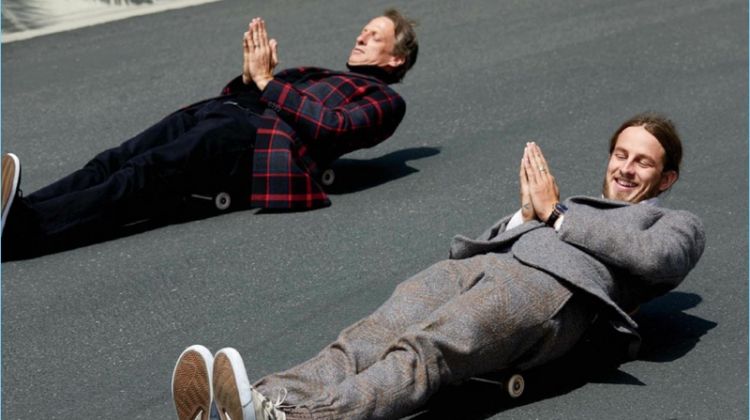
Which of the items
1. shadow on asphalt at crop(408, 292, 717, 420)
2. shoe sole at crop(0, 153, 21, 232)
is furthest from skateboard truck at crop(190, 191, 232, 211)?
shadow on asphalt at crop(408, 292, 717, 420)

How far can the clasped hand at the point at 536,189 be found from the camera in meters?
3.81

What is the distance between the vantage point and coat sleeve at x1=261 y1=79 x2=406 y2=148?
5.23 meters

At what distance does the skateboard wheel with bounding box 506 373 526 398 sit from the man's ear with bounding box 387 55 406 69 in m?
2.27

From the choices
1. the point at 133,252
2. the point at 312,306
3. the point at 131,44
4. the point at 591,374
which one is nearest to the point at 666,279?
the point at 591,374

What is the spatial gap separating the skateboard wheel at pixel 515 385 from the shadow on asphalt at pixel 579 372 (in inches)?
1.2

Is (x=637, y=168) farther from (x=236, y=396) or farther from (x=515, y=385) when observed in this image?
(x=236, y=396)

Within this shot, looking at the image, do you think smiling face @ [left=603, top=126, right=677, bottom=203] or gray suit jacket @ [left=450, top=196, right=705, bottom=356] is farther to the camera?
smiling face @ [left=603, top=126, right=677, bottom=203]

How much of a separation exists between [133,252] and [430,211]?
3.74 feet

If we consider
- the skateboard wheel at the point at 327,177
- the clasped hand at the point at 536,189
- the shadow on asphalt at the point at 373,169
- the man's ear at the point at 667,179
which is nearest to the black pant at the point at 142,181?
the skateboard wheel at the point at 327,177

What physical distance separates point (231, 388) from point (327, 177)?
2.41 meters

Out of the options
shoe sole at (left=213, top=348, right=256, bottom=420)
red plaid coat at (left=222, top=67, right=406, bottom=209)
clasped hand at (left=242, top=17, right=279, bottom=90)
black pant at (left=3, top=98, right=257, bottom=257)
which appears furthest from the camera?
clasped hand at (left=242, top=17, right=279, bottom=90)

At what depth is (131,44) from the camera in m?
8.01

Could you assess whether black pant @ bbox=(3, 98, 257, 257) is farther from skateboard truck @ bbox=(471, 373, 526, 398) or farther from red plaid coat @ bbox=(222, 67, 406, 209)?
skateboard truck @ bbox=(471, 373, 526, 398)

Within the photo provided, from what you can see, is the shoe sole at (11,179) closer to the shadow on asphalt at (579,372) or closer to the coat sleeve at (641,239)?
the shadow on asphalt at (579,372)
